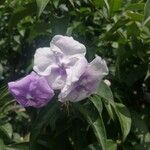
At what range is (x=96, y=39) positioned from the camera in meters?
1.65

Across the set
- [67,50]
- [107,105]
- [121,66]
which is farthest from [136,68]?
[67,50]

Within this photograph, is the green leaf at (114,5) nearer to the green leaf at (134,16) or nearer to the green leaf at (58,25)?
the green leaf at (134,16)

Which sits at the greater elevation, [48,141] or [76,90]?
[76,90]

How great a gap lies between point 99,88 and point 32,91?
0.18 m

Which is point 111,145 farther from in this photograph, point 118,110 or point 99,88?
point 99,88

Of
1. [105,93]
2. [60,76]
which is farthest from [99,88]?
[60,76]

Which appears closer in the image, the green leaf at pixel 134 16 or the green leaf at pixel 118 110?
the green leaf at pixel 118 110

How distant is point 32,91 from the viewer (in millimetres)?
1310

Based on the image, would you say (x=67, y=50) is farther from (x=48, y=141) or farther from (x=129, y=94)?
(x=129, y=94)

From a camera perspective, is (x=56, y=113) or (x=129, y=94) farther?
(x=129, y=94)

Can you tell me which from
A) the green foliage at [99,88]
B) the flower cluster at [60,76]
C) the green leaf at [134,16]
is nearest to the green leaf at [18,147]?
the green foliage at [99,88]

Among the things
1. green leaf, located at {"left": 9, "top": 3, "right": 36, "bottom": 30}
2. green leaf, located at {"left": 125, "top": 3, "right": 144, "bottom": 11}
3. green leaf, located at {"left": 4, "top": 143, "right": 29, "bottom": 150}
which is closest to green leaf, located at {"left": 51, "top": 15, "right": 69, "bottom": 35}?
green leaf, located at {"left": 9, "top": 3, "right": 36, "bottom": 30}

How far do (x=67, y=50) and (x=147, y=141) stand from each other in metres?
0.54

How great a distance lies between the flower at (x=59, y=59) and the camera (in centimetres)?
129
